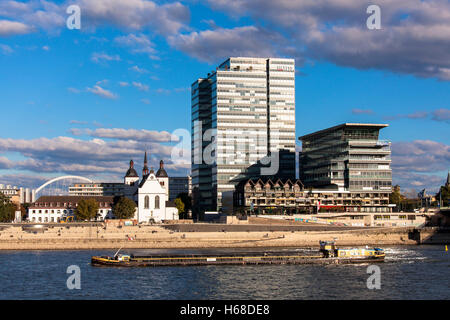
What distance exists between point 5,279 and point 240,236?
72.8 metres

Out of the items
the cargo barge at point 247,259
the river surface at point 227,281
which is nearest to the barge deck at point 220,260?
the cargo barge at point 247,259

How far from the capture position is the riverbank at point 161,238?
459ft

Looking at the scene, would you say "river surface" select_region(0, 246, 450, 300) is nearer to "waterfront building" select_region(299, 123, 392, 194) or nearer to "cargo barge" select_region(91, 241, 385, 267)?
"cargo barge" select_region(91, 241, 385, 267)

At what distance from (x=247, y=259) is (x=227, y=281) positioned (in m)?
23.7

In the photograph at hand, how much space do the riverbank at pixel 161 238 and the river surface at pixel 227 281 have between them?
26.9 metres

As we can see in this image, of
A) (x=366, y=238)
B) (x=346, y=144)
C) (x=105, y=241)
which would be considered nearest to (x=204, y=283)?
(x=105, y=241)

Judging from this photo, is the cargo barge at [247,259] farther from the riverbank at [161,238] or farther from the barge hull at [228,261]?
the riverbank at [161,238]

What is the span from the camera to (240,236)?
149m

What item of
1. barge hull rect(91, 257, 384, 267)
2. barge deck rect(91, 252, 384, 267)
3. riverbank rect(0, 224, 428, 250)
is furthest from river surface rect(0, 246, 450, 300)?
riverbank rect(0, 224, 428, 250)

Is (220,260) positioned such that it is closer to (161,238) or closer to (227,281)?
(227,281)

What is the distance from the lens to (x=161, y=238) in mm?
146000

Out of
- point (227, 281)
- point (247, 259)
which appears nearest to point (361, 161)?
point (247, 259)

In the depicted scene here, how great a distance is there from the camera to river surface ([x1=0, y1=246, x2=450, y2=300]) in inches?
2911

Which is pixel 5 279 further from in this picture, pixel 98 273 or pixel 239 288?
pixel 239 288
